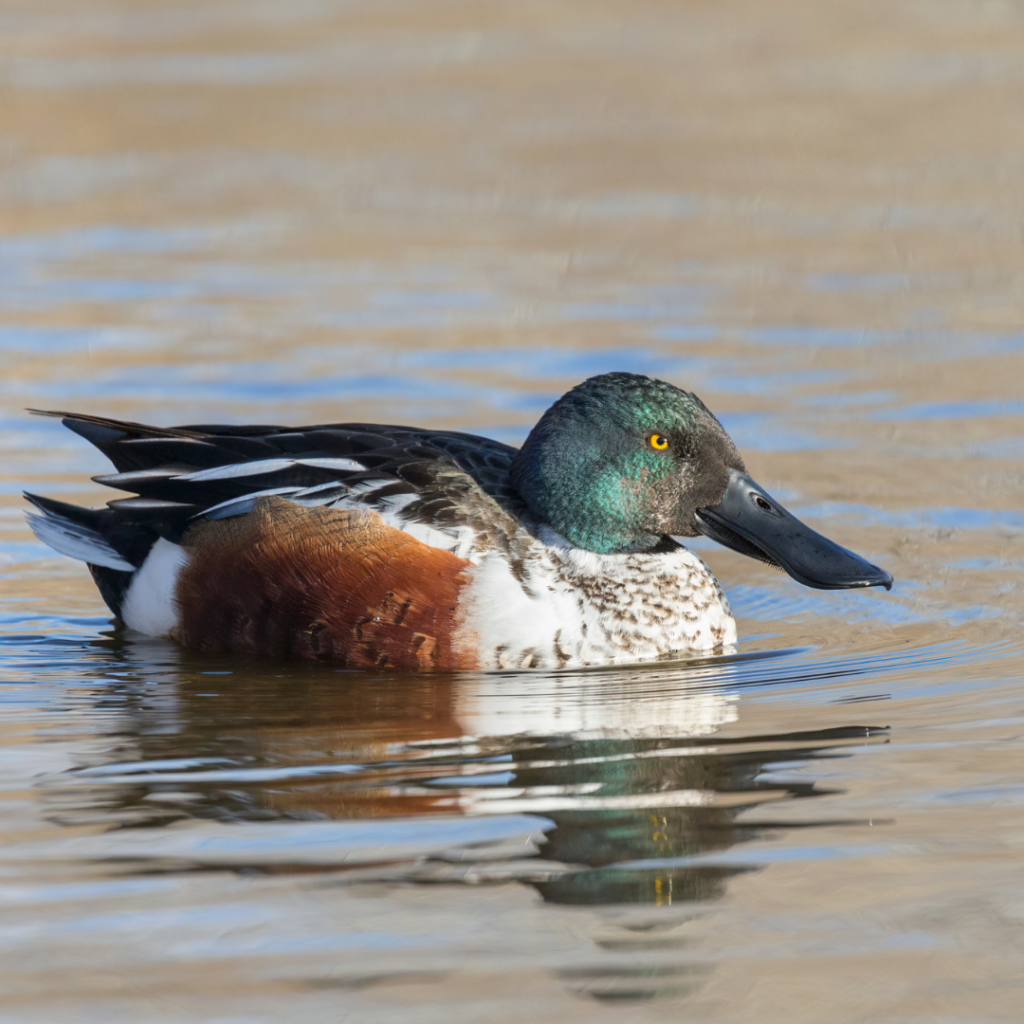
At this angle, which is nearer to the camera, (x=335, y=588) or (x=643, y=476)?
(x=335, y=588)

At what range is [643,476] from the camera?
6.53 metres

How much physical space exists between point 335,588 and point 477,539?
498 millimetres

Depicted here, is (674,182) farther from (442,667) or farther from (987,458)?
(442,667)

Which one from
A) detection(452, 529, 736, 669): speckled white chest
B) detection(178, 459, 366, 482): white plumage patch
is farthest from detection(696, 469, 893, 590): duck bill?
detection(178, 459, 366, 482): white plumage patch

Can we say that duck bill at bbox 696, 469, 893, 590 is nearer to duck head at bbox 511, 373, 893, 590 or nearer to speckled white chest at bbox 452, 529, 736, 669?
duck head at bbox 511, 373, 893, 590

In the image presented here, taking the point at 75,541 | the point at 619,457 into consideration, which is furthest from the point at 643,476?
the point at 75,541

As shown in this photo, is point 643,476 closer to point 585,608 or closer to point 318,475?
point 585,608

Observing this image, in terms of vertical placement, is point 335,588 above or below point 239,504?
below

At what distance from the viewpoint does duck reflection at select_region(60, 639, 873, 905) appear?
4.59 meters

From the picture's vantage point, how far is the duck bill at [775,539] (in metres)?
6.43

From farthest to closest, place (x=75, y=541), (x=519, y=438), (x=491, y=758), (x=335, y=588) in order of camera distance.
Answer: (x=519, y=438) → (x=75, y=541) → (x=335, y=588) → (x=491, y=758)

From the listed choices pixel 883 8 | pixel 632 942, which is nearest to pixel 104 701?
pixel 632 942

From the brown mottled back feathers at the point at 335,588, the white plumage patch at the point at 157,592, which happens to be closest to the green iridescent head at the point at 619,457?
the brown mottled back feathers at the point at 335,588

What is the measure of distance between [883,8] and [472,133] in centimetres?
611
